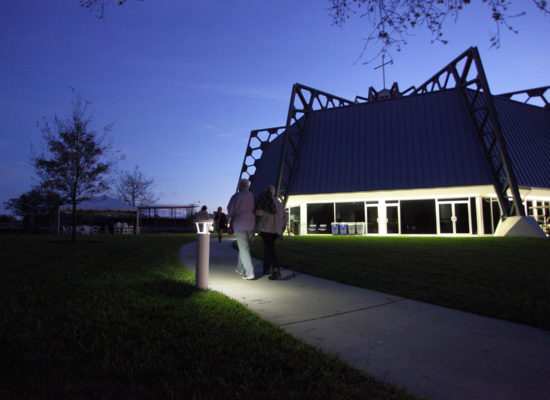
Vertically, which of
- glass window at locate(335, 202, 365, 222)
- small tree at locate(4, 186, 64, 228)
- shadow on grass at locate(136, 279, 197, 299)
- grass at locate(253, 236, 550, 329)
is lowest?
grass at locate(253, 236, 550, 329)

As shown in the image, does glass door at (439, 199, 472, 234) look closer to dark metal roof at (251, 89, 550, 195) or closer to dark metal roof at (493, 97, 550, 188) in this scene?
dark metal roof at (251, 89, 550, 195)

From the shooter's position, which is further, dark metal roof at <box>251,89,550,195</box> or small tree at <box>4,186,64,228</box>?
small tree at <box>4,186,64,228</box>

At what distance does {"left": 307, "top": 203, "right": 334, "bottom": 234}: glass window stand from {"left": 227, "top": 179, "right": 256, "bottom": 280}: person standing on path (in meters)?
22.6

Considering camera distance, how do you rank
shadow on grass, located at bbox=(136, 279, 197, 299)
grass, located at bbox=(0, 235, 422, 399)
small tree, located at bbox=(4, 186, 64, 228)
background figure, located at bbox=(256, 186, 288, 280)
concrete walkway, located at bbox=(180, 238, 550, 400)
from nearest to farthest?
grass, located at bbox=(0, 235, 422, 399)
concrete walkway, located at bbox=(180, 238, 550, 400)
shadow on grass, located at bbox=(136, 279, 197, 299)
background figure, located at bbox=(256, 186, 288, 280)
small tree, located at bbox=(4, 186, 64, 228)

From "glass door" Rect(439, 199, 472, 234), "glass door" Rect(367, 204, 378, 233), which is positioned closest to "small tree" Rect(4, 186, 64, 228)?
"glass door" Rect(367, 204, 378, 233)

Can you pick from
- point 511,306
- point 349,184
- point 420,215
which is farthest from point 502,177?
point 511,306

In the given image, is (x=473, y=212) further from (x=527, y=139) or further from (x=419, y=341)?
(x=419, y=341)

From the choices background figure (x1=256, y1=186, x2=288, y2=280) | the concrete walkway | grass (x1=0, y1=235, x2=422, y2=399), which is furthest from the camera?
background figure (x1=256, y1=186, x2=288, y2=280)

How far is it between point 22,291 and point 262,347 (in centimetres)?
399

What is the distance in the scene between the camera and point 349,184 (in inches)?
1023

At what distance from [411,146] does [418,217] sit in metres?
5.35

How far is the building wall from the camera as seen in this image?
23641 millimetres

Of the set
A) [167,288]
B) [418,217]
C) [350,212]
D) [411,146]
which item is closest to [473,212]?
[418,217]

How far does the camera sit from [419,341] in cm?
304
